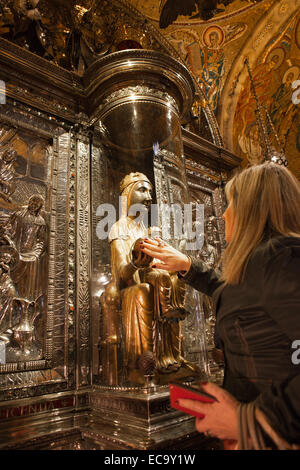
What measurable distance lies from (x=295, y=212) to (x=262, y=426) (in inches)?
29.9

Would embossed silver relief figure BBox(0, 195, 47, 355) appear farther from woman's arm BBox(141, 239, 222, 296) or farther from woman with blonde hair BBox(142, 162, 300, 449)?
woman with blonde hair BBox(142, 162, 300, 449)

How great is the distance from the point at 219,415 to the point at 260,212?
744mm

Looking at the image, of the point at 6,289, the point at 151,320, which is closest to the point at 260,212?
the point at 151,320

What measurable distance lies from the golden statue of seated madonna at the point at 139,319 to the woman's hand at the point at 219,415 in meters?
1.40

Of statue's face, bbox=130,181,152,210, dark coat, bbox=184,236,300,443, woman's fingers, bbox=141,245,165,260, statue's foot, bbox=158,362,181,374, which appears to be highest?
statue's face, bbox=130,181,152,210

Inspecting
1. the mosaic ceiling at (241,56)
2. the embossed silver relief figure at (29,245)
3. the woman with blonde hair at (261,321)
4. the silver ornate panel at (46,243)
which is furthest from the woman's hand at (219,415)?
the mosaic ceiling at (241,56)

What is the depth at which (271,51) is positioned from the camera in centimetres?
575

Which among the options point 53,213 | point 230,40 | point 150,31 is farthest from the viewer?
point 230,40

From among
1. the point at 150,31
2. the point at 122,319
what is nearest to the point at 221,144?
the point at 150,31

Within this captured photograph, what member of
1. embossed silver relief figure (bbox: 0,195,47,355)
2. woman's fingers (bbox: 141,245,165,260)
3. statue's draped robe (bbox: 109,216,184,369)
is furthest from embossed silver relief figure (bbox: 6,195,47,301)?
woman's fingers (bbox: 141,245,165,260)

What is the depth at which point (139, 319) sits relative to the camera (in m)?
2.55

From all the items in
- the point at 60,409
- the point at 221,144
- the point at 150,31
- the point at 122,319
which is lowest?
the point at 60,409

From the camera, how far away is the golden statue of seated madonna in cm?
248

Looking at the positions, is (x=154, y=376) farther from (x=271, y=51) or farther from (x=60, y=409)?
(x=271, y=51)
